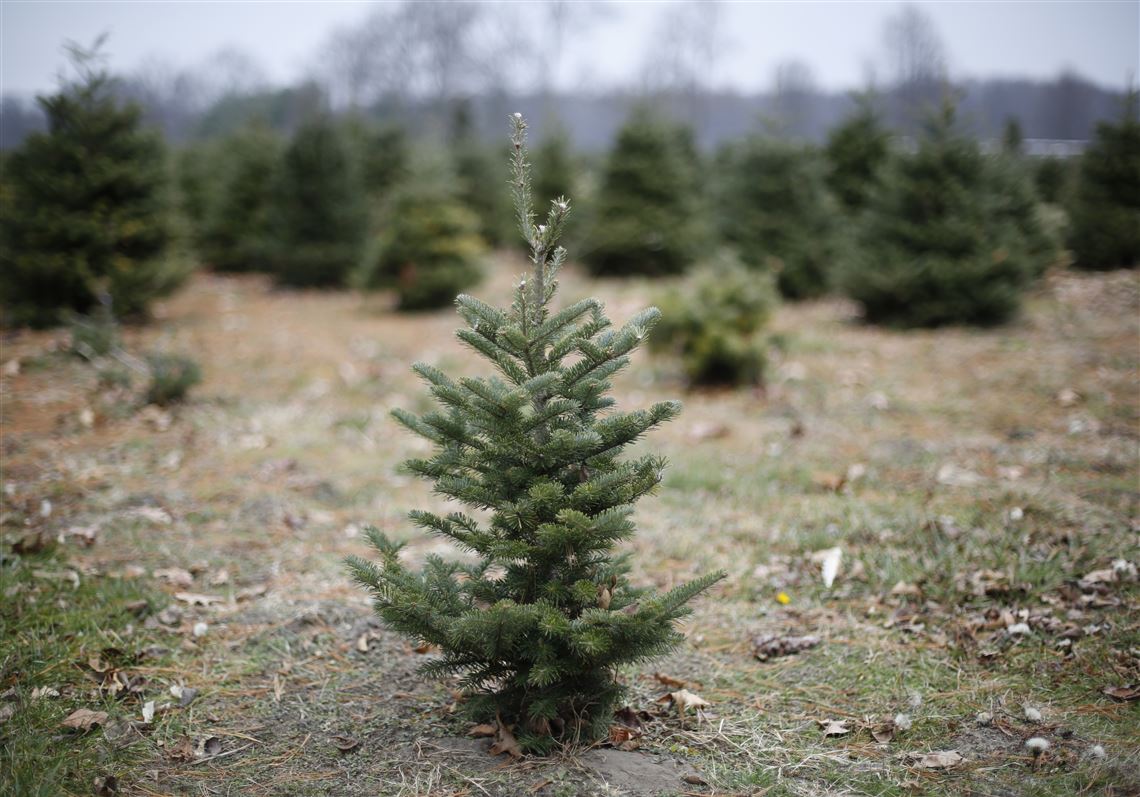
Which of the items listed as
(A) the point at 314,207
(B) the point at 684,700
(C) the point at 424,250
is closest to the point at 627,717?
(B) the point at 684,700

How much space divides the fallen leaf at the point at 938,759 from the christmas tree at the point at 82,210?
9.08m

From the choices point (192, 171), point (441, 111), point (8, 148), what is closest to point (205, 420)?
point (8, 148)

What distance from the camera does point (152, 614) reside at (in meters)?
3.47

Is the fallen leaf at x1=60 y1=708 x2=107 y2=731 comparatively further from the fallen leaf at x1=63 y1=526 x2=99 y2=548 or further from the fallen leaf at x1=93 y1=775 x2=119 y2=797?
the fallen leaf at x1=63 y1=526 x2=99 y2=548

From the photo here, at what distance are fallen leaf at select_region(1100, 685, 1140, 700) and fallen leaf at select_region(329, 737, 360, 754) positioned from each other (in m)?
2.74

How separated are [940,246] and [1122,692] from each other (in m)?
7.40

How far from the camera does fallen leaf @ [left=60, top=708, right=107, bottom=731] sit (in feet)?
8.54

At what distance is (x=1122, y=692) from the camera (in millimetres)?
2723

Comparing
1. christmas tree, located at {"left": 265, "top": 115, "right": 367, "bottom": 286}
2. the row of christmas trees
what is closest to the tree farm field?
the row of christmas trees

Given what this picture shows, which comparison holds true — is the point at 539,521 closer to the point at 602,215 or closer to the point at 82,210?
the point at 82,210

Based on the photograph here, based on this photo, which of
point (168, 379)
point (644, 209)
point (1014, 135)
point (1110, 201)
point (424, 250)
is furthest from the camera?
point (1014, 135)

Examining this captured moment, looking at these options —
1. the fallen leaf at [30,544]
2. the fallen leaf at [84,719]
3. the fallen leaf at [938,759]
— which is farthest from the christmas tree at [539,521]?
the fallen leaf at [30,544]

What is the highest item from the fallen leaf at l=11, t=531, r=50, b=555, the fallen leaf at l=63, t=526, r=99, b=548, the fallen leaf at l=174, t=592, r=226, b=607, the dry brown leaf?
the fallen leaf at l=11, t=531, r=50, b=555

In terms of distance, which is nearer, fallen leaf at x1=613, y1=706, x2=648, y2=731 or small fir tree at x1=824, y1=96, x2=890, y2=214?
fallen leaf at x1=613, y1=706, x2=648, y2=731
